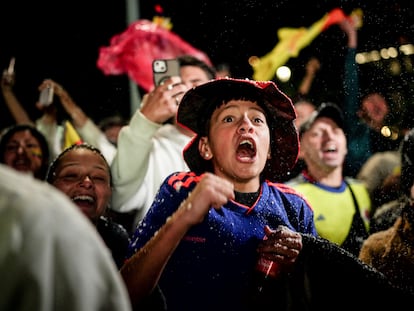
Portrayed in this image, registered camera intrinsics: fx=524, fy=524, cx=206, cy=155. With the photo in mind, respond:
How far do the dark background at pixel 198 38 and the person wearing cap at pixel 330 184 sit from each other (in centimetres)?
46

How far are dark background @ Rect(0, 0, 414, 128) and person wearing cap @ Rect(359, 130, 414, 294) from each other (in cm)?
41

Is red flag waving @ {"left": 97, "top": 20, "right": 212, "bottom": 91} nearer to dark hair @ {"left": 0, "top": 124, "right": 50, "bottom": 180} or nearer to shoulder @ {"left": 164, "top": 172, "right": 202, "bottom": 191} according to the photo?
dark hair @ {"left": 0, "top": 124, "right": 50, "bottom": 180}

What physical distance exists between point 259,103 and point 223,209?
0.65m

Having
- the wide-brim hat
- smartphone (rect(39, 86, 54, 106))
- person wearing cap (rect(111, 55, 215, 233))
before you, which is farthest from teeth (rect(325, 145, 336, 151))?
smartphone (rect(39, 86, 54, 106))

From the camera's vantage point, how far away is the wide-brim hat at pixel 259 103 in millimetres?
2754

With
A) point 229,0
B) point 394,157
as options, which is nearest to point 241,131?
point 229,0

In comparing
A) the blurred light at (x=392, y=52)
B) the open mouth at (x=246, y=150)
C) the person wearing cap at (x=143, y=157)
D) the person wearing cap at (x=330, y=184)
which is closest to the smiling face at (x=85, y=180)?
the person wearing cap at (x=143, y=157)

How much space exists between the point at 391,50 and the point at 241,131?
6.85 feet

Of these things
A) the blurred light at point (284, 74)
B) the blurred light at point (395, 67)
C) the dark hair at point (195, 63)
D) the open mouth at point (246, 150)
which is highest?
the blurred light at point (395, 67)

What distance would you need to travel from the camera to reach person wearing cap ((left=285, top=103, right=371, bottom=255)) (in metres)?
3.89

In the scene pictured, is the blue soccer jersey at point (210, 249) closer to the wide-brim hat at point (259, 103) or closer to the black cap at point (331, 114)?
the wide-brim hat at point (259, 103)

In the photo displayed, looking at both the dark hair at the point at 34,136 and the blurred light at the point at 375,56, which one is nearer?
the blurred light at the point at 375,56

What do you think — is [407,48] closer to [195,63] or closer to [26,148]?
[195,63]

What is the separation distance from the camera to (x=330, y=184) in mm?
4297
